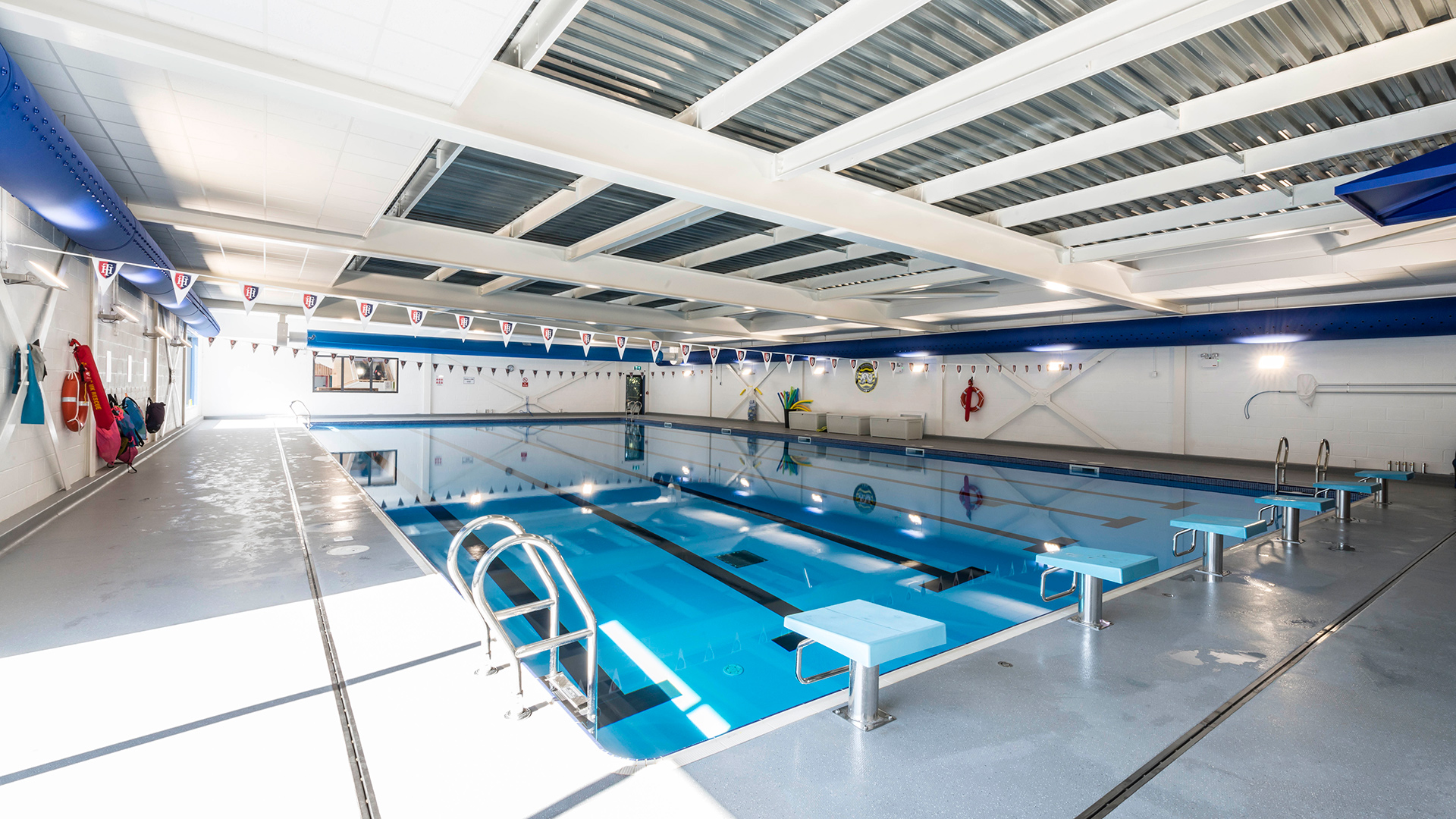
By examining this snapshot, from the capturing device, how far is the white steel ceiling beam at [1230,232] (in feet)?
17.1

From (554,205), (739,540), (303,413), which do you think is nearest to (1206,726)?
(739,540)

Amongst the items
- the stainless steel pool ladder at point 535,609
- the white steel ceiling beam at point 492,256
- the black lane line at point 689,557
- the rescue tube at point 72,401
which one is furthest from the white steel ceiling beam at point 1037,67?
the rescue tube at point 72,401

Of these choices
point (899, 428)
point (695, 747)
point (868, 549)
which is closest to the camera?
point (695, 747)

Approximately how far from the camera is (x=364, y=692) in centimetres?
218

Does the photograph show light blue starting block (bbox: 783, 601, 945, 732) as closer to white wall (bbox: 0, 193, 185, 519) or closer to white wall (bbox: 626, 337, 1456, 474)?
white wall (bbox: 0, 193, 185, 519)

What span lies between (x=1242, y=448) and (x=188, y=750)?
13.2 meters

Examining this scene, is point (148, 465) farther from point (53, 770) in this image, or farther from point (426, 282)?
point (53, 770)

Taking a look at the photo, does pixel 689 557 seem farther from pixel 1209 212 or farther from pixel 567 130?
pixel 1209 212

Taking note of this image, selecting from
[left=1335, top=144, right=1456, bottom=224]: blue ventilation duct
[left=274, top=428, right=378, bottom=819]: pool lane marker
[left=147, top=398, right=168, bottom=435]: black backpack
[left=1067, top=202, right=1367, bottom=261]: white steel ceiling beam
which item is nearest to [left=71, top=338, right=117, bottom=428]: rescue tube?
[left=147, top=398, right=168, bottom=435]: black backpack

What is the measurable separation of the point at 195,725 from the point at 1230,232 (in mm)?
7928

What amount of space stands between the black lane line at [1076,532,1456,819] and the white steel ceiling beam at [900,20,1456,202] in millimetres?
2654

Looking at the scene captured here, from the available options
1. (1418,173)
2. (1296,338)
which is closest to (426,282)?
(1418,173)

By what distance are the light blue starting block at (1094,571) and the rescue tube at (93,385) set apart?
26.7 ft

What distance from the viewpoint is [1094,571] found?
2.90 metres
